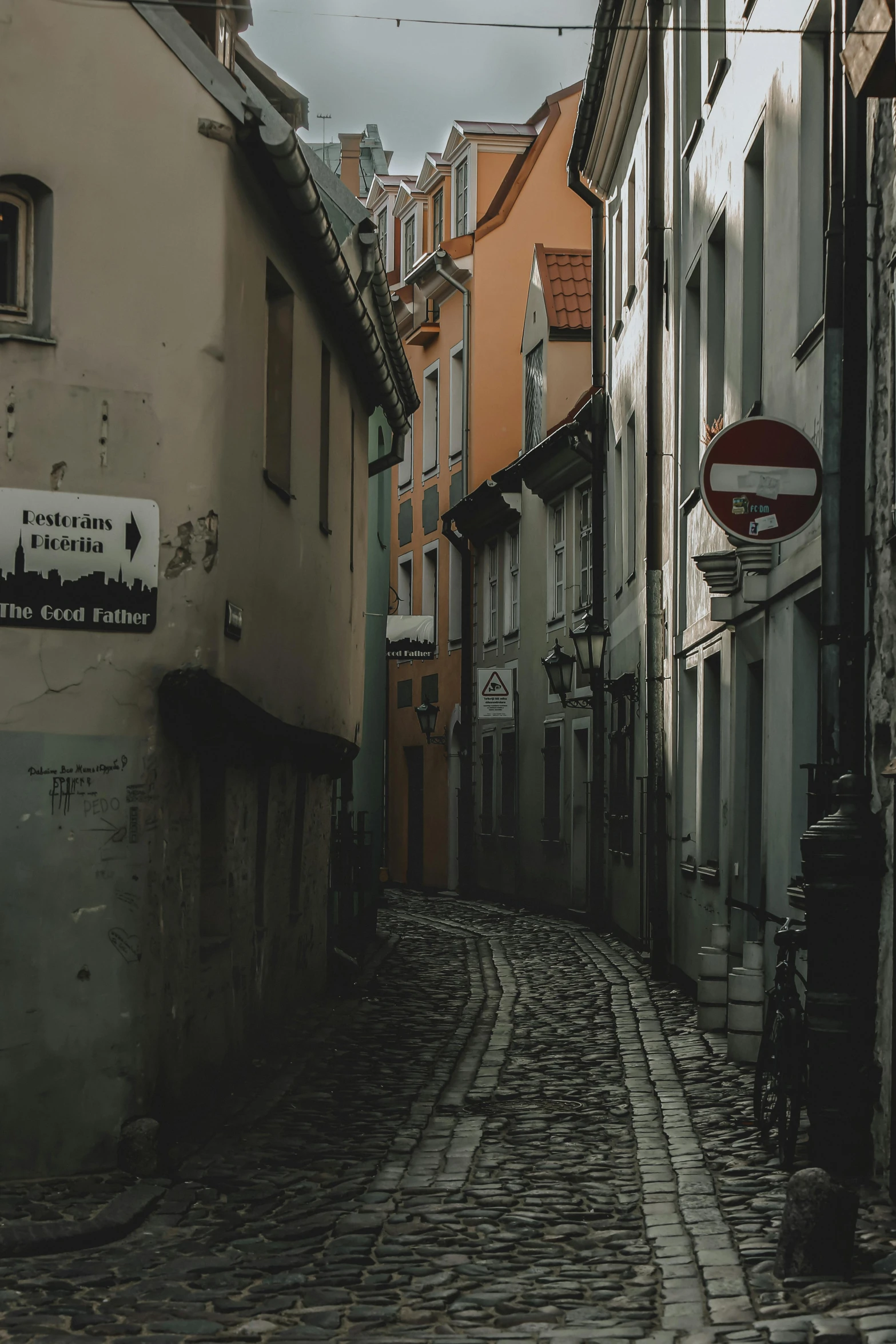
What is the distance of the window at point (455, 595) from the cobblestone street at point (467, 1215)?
Answer: 20341mm

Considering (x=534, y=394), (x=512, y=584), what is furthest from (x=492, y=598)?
(x=534, y=394)

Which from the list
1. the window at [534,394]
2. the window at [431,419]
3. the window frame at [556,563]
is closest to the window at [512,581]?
the window at [534,394]

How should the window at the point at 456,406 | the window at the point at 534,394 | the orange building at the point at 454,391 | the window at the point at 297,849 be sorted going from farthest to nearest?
the window at the point at 456,406 → the orange building at the point at 454,391 → the window at the point at 534,394 → the window at the point at 297,849

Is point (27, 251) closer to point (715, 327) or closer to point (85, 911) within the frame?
point (85, 911)

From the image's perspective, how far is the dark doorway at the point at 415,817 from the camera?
3391cm

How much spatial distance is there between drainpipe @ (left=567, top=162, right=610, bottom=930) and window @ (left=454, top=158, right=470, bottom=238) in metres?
11.2

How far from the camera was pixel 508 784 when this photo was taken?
2958 centimetres

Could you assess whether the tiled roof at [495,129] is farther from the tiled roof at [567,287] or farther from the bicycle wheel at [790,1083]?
the bicycle wheel at [790,1083]

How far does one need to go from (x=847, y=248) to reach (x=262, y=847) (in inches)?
217

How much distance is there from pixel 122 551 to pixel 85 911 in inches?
67.7

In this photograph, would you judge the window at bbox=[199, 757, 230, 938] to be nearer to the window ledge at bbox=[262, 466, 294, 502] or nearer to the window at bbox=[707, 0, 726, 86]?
the window ledge at bbox=[262, 466, 294, 502]

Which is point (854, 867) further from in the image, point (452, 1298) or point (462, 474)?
point (462, 474)

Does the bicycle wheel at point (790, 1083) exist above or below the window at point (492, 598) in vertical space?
below

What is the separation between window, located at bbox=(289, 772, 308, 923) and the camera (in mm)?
13008
